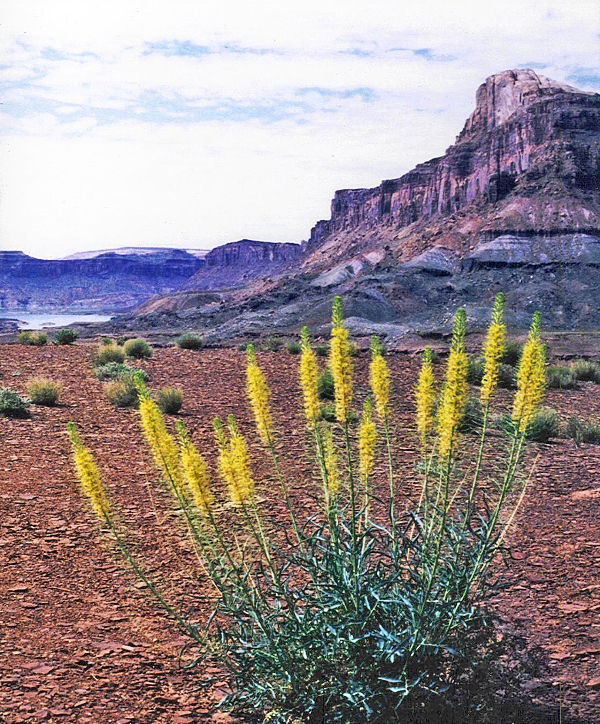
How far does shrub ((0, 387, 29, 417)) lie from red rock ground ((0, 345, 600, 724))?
301mm

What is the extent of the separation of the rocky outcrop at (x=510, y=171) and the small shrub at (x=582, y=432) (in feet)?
229

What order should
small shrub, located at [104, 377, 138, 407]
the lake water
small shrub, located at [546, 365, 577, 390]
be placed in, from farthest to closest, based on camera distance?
the lake water → small shrub, located at [546, 365, 577, 390] → small shrub, located at [104, 377, 138, 407]

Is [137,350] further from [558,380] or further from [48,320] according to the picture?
[48,320]

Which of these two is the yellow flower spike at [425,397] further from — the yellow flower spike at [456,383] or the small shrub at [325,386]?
the small shrub at [325,386]

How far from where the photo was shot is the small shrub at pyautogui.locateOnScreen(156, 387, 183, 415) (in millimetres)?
11125

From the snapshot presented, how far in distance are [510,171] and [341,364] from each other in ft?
312

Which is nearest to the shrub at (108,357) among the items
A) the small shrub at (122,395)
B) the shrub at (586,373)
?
the small shrub at (122,395)

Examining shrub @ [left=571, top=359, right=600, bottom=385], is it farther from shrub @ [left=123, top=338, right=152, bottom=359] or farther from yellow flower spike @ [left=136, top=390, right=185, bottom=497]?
yellow flower spike @ [left=136, top=390, right=185, bottom=497]

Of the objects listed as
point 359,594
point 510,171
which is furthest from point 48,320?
point 359,594

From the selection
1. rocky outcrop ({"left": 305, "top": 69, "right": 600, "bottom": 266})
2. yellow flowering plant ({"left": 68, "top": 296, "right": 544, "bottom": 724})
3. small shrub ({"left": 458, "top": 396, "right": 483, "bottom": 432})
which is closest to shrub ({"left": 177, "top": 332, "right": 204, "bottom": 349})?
small shrub ({"left": 458, "top": 396, "right": 483, "bottom": 432})

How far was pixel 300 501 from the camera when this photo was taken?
710 centimetres

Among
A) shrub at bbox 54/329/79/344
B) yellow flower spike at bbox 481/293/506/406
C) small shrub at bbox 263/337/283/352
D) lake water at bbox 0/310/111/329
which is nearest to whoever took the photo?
yellow flower spike at bbox 481/293/506/406

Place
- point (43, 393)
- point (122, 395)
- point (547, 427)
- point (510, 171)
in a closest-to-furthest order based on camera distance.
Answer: point (547, 427), point (43, 393), point (122, 395), point (510, 171)

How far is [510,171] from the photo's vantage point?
92.0 meters
